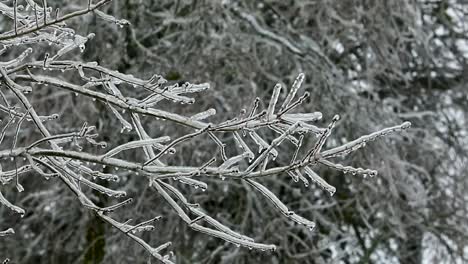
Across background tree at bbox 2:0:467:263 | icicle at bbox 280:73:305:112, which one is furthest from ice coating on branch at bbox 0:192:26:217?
background tree at bbox 2:0:467:263

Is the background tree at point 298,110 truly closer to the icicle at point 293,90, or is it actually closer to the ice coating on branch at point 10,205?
the ice coating on branch at point 10,205

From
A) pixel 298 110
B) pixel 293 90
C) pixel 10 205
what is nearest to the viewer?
pixel 293 90

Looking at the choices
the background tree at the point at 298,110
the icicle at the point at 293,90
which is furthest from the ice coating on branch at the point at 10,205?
the background tree at the point at 298,110

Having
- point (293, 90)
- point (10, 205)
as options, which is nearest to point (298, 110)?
point (10, 205)

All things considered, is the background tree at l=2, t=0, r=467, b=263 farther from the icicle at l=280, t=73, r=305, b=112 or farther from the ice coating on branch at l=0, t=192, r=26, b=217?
the icicle at l=280, t=73, r=305, b=112

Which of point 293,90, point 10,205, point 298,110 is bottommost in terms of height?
point 298,110

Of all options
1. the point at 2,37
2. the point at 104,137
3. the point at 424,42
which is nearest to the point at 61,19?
the point at 2,37

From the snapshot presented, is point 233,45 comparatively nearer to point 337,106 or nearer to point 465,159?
point 337,106

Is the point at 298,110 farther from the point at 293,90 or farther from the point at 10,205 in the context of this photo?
the point at 293,90

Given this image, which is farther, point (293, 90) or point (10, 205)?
point (10, 205)

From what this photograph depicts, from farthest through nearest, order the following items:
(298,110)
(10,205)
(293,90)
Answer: (298,110)
(10,205)
(293,90)

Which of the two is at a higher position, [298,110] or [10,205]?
[10,205]
